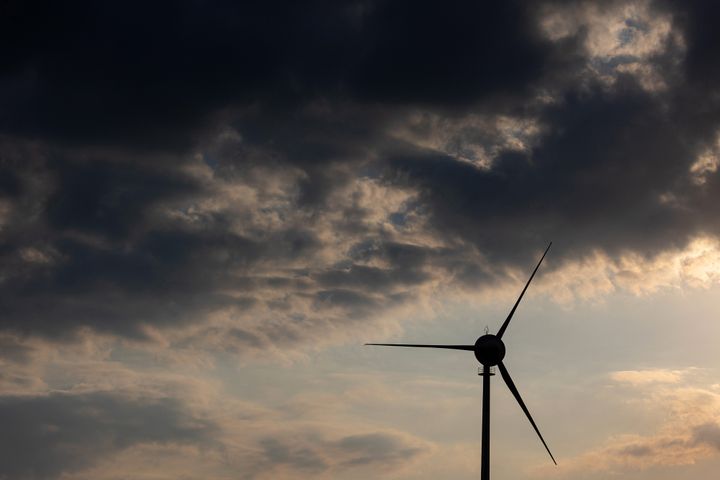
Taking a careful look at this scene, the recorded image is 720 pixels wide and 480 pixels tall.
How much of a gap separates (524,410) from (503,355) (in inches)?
392

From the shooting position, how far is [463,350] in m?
171

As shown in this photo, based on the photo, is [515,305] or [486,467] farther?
[515,305]

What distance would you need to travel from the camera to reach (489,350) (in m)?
162

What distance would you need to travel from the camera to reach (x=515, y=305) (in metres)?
174

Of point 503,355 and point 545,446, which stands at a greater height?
point 503,355

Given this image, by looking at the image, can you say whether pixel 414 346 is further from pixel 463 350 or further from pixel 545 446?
pixel 545 446

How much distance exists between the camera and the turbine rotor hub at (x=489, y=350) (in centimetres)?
16175

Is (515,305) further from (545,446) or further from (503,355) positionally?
(545,446)

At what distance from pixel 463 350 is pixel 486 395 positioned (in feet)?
32.2

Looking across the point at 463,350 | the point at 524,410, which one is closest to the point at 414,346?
the point at 463,350

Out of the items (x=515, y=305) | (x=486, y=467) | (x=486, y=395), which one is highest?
(x=515, y=305)

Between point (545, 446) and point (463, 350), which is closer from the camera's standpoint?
point (545, 446)

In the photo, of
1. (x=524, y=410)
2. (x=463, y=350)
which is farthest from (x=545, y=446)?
(x=463, y=350)

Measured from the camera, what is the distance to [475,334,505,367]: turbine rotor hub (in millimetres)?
161750
